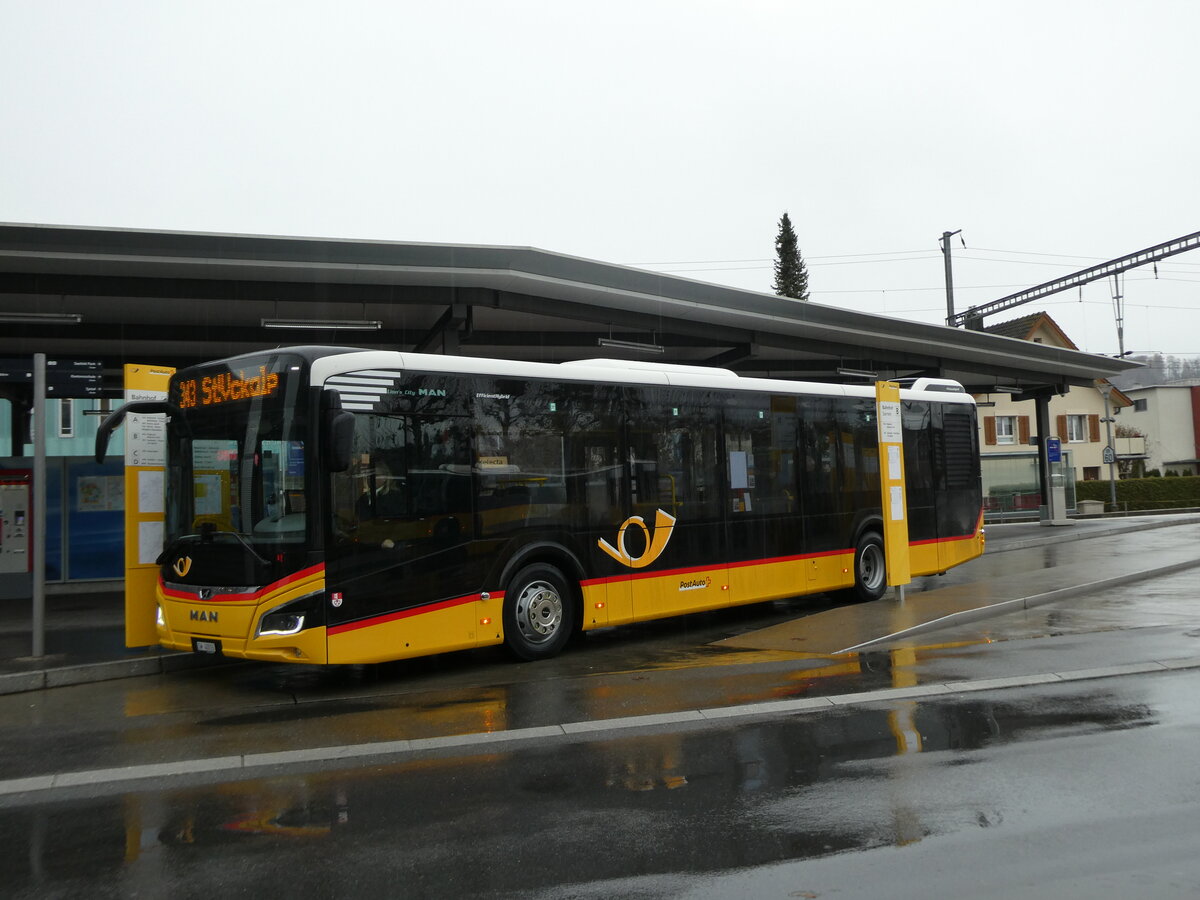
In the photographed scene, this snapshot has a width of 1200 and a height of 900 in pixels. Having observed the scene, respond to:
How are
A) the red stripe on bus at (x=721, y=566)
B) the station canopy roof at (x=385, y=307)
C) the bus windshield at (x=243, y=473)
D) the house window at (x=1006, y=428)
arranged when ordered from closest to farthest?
the bus windshield at (x=243, y=473) < the red stripe on bus at (x=721, y=566) < the station canopy roof at (x=385, y=307) < the house window at (x=1006, y=428)

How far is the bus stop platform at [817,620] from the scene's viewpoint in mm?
10219

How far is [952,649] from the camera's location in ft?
33.0

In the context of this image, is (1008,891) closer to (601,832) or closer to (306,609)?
(601,832)

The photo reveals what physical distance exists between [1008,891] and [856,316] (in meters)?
18.2

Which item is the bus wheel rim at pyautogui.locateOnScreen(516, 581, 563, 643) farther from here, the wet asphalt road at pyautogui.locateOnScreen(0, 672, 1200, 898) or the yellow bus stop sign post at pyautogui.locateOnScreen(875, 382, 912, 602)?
the yellow bus stop sign post at pyautogui.locateOnScreen(875, 382, 912, 602)

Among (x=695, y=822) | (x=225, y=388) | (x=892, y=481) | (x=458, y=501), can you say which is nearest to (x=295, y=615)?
(x=458, y=501)

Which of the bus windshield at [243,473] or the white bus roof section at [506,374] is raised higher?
the white bus roof section at [506,374]

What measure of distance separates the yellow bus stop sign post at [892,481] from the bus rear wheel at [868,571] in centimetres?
81

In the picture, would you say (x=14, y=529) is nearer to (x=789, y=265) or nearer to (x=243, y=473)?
(x=243, y=473)

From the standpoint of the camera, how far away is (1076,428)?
59781mm

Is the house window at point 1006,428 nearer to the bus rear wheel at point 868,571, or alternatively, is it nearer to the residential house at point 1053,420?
the residential house at point 1053,420

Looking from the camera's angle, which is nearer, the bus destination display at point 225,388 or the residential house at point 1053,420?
the bus destination display at point 225,388

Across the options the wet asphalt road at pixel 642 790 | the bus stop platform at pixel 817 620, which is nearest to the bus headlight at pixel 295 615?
the wet asphalt road at pixel 642 790

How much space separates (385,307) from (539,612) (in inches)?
334
